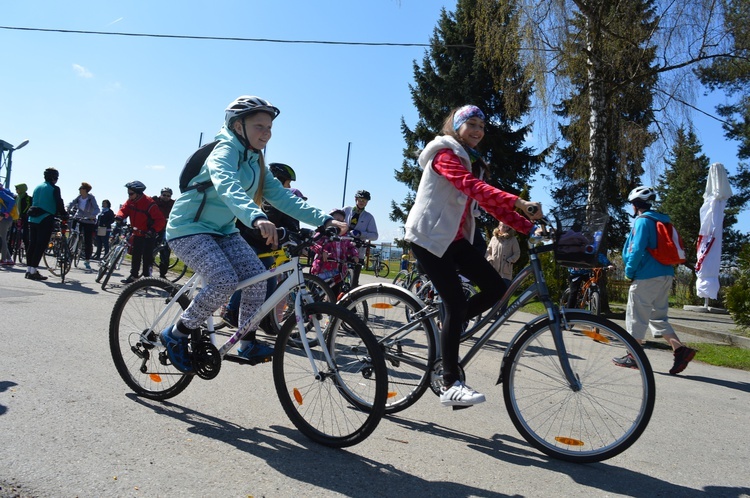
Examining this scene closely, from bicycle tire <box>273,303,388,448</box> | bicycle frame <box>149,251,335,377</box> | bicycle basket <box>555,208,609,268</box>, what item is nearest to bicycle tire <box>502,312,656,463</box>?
bicycle basket <box>555,208,609,268</box>

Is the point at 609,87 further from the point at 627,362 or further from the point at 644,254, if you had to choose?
Result: the point at 627,362

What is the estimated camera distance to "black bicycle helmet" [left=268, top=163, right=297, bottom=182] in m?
7.42

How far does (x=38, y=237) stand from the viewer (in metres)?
10.7

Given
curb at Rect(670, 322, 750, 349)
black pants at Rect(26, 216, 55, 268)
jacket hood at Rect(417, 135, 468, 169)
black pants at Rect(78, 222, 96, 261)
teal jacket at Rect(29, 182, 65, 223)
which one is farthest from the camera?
black pants at Rect(78, 222, 96, 261)

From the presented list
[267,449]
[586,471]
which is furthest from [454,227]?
[267,449]

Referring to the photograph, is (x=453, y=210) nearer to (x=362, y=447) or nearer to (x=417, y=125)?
(x=362, y=447)

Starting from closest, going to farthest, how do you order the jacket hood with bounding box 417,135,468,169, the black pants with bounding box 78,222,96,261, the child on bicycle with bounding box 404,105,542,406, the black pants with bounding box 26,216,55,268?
the child on bicycle with bounding box 404,105,542,406 → the jacket hood with bounding box 417,135,468,169 → the black pants with bounding box 26,216,55,268 → the black pants with bounding box 78,222,96,261

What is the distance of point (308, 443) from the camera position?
332 centimetres

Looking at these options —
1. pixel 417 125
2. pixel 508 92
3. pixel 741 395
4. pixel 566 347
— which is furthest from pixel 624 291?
pixel 566 347

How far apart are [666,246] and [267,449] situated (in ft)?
16.5

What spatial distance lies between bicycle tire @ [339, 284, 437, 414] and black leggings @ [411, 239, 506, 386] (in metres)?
0.23

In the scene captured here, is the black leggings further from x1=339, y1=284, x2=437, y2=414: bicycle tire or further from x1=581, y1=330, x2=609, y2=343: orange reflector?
x1=581, y1=330, x2=609, y2=343: orange reflector

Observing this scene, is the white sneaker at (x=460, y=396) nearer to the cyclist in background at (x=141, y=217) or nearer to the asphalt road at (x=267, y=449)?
the asphalt road at (x=267, y=449)

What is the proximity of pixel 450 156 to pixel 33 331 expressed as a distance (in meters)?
4.77
